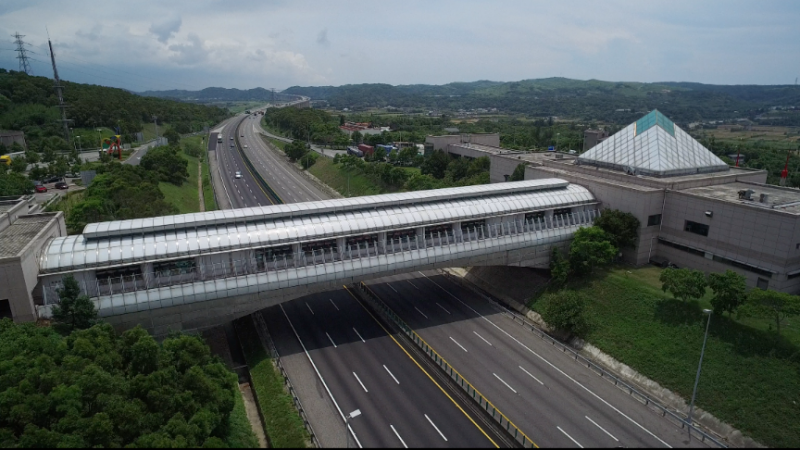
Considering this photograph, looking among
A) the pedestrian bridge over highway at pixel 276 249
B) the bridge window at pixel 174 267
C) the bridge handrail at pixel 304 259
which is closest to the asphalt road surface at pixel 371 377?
the pedestrian bridge over highway at pixel 276 249

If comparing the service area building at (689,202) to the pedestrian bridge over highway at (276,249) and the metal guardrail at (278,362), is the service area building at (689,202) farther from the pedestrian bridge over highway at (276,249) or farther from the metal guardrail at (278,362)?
the metal guardrail at (278,362)

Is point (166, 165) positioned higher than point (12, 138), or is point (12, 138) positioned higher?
point (12, 138)

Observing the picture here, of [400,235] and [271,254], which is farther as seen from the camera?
Result: [400,235]

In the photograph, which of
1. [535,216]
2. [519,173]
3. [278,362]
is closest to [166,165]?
[519,173]

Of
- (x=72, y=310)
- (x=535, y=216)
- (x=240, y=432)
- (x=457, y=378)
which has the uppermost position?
(x=535, y=216)

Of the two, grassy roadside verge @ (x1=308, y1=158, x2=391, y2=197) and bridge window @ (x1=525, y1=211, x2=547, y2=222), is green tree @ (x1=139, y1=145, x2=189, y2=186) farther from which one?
bridge window @ (x1=525, y1=211, x2=547, y2=222)

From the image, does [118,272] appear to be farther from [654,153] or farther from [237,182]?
[237,182]

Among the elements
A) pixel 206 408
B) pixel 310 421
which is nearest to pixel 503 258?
pixel 310 421
